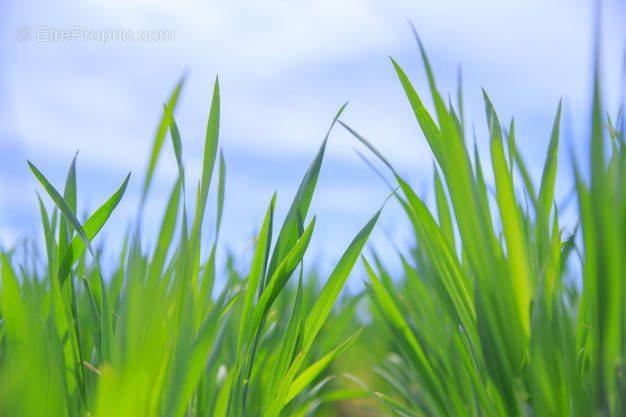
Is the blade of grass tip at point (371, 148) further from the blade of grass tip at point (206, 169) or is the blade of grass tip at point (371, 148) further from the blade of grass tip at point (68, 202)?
the blade of grass tip at point (68, 202)

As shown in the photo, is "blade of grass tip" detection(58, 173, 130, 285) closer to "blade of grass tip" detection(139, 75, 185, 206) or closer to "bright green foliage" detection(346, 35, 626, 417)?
"blade of grass tip" detection(139, 75, 185, 206)

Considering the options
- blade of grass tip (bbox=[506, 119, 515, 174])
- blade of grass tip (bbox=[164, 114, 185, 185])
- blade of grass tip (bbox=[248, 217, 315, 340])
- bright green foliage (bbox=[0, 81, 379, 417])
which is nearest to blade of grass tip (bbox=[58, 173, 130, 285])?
bright green foliage (bbox=[0, 81, 379, 417])

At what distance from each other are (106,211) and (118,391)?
324mm

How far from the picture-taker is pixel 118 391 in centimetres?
33

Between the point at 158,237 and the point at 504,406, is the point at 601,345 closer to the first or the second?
the point at 504,406

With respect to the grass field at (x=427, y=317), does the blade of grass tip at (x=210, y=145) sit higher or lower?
higher

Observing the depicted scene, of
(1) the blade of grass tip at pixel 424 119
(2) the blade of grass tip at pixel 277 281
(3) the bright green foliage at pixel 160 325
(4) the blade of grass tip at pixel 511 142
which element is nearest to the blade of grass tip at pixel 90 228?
(3) the bright green foliage at pixel 160 325

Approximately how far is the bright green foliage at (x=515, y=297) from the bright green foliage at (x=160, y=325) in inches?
4.4

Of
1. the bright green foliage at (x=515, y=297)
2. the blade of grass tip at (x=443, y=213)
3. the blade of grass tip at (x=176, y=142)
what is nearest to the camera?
the bright green foliage at (x=515, y=297)

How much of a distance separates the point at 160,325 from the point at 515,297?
A: 366 millimetres

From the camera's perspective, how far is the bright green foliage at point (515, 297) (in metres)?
0.39

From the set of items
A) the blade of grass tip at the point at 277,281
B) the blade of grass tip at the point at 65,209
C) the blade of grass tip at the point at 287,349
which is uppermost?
the blade of grass tip at the point at 65,209

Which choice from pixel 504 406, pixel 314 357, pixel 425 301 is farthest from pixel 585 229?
pixel 314 357

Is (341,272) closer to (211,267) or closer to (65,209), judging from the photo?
(211,267)
